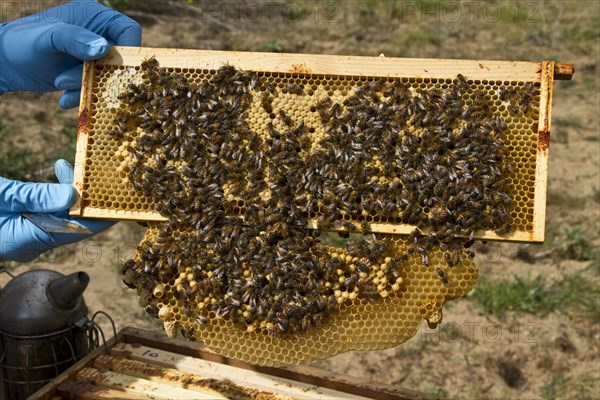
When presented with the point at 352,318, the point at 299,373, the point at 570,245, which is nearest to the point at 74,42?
the point at 352,318

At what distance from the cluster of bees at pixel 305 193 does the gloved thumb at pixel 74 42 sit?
24.4 inches

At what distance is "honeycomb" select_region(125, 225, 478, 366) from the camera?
493 centimetres

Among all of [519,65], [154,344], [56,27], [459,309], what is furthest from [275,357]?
[459,309]

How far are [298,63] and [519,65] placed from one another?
155 cm

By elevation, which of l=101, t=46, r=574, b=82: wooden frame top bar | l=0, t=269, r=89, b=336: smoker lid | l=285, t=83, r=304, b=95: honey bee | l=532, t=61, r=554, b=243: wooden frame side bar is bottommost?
l=0, t=269, r=89, b=336: smoker lid

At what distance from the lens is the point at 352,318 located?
498 centimetres

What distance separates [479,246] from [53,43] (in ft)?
20.1

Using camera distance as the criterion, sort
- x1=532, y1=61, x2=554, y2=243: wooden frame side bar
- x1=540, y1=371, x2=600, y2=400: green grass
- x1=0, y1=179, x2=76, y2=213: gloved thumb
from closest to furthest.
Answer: x1=532, y1=61, x2=554, y2=243: wooden frame side bar
x1=0, y1=179, x2=76, y2=213: gloved thumb
x1=540, y1=371, x2=600, y2=400: green grass

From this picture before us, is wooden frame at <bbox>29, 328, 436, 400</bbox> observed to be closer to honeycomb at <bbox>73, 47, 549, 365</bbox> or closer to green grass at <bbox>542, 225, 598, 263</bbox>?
honeycomb at <bbox>73, 47, 549, 365</bbox>

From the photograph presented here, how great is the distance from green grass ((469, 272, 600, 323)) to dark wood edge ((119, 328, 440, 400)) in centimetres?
347

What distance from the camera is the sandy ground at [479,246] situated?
26.3 feet

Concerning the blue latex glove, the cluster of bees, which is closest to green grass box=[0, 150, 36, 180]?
the blue latex glove

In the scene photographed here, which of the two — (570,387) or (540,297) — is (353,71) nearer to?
→ (570,387)

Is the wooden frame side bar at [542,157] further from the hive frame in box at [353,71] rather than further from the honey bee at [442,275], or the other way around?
the honey bee at [442,275]
